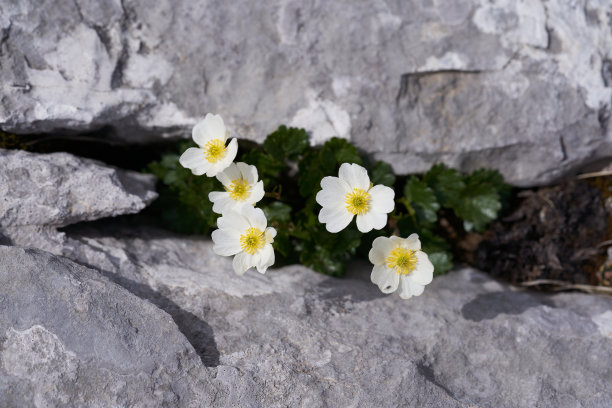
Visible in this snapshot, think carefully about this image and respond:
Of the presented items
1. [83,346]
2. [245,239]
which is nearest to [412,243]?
[245,239]

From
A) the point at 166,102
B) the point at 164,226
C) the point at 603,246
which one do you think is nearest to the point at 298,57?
the point at 166,102

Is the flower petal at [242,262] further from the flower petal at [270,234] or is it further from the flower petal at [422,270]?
the flower petal at [422,270]

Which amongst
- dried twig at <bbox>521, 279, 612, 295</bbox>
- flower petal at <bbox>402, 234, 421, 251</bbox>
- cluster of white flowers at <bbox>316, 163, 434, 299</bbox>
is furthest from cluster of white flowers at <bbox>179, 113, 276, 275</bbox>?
dried twig at <bbox>521, 279, 612, 295</bbox>

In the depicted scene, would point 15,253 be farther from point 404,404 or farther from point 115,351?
point 404,404

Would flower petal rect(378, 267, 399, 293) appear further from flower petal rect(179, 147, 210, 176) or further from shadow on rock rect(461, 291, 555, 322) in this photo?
flower petal rect(179, 147, 210, 176)

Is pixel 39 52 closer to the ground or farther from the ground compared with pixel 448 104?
farther from the ground

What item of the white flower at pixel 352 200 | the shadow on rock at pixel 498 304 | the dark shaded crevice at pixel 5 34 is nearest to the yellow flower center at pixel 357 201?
the white flower at pixel 352 200
